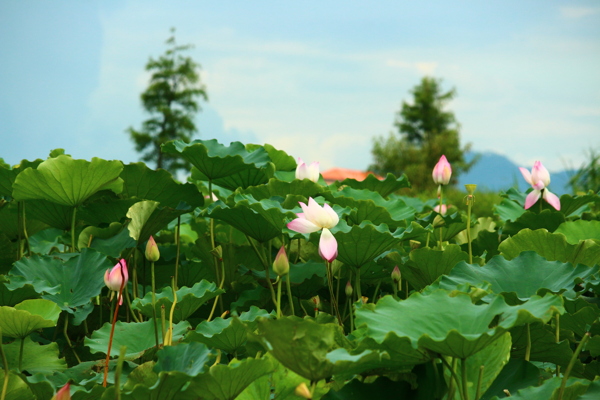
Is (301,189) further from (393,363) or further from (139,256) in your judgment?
(393,363)

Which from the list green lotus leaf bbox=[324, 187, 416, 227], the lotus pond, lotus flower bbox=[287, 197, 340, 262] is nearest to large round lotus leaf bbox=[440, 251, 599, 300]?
the lotus pond

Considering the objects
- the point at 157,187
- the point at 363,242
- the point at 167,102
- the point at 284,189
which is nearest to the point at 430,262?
the point at 363,242

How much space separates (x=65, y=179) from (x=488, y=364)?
1208 mm

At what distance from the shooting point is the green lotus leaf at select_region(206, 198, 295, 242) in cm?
140

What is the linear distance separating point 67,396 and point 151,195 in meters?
1.08

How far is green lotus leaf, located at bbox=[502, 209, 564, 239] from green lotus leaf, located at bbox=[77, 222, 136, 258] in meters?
1.20

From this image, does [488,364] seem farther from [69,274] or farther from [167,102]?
[167,102]

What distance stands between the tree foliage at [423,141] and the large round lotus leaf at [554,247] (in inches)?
1079

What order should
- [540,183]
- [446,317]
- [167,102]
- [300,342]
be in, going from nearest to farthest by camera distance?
[300,342] < [446,317] < [540,183] < [167,102]

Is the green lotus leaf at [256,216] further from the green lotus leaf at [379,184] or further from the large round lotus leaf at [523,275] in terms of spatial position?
the green lotus leaf at [379,184]

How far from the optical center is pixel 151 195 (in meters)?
1.91

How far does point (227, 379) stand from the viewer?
923mm

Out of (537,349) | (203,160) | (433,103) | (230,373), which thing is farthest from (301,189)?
(433,103)

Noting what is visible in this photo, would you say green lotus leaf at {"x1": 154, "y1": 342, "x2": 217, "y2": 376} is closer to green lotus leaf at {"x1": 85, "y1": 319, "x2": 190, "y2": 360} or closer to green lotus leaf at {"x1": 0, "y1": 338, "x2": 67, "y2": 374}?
green lotus leaf at {"x1": 85, "y1": 319, "x2": 190, "y2": 360}
